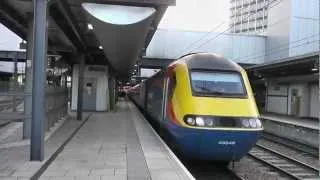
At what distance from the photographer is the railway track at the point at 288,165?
13.2 metres

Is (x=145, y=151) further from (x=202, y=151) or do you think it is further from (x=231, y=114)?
(x=231, y=114)

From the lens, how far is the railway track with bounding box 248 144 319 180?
13.2 metres

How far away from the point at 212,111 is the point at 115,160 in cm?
236

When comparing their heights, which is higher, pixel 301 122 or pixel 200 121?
pixel 200 121

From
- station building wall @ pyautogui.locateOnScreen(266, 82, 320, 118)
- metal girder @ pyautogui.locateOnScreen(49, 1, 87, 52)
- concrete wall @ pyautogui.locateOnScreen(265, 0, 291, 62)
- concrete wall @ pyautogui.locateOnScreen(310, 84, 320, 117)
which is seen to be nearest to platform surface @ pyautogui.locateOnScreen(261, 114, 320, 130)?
station building wall @ pyautogui.locateOnScreen(266, 82, 320, 118)

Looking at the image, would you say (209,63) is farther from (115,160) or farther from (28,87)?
(28,87)

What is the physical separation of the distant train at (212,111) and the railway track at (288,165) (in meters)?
1.80

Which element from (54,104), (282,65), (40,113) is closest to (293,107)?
(282,65)

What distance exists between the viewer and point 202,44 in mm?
46562

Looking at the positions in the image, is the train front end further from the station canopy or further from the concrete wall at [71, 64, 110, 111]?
the concrete wall at [71, 64, 110, 111]

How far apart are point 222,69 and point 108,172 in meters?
4.35

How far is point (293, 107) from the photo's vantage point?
1355 inches

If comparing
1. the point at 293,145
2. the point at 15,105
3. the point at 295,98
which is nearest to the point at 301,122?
the point at 293,145

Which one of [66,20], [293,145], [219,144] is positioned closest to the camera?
[219,144]
